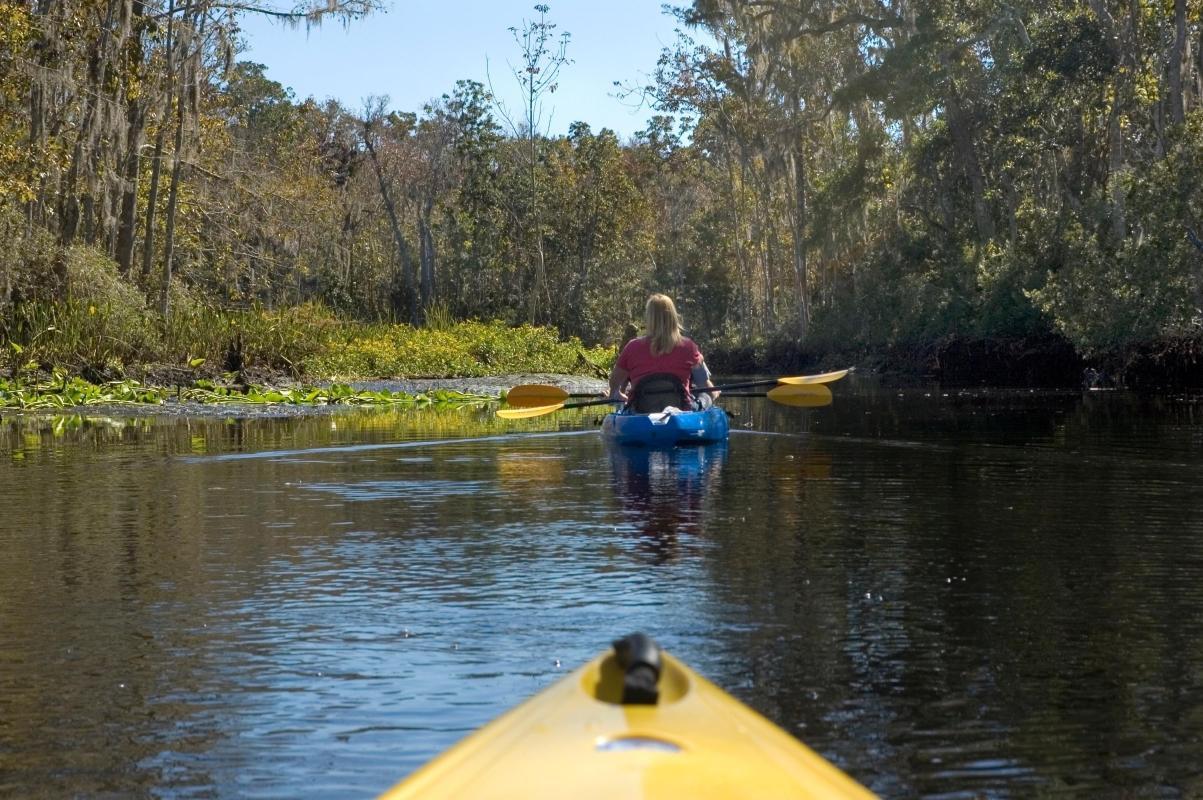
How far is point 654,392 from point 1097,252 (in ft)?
63.6

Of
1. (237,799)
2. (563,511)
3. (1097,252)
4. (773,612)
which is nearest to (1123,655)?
(773,612)

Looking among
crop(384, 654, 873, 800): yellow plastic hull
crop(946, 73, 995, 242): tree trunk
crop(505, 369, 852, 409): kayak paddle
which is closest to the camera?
crop(384, 654, 873, 800): yellow plastic hull

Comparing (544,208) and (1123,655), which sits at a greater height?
(544,208)

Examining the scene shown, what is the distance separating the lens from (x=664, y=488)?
12453mm

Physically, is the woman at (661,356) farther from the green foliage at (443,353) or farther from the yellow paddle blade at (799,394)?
the green foliage at (443,353)

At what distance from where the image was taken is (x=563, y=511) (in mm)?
10859

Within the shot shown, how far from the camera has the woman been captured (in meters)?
15.6

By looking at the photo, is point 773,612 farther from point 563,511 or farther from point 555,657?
point 563,511

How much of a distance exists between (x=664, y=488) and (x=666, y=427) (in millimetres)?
3102

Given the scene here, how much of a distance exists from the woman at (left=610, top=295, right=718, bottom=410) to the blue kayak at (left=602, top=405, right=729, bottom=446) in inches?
12.2

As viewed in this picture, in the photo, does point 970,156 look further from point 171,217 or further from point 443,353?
point 171,217

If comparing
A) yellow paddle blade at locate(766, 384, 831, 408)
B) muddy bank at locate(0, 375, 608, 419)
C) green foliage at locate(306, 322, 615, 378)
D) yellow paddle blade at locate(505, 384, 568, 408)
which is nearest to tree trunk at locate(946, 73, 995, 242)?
green foliage at locate(306, 322, 615, 378)

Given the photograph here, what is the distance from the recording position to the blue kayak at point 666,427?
50.7ft

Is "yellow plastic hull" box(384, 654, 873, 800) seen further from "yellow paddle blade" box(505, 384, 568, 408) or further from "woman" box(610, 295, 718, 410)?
"yellow paddle blade" box(505, 384, 568, 408)
